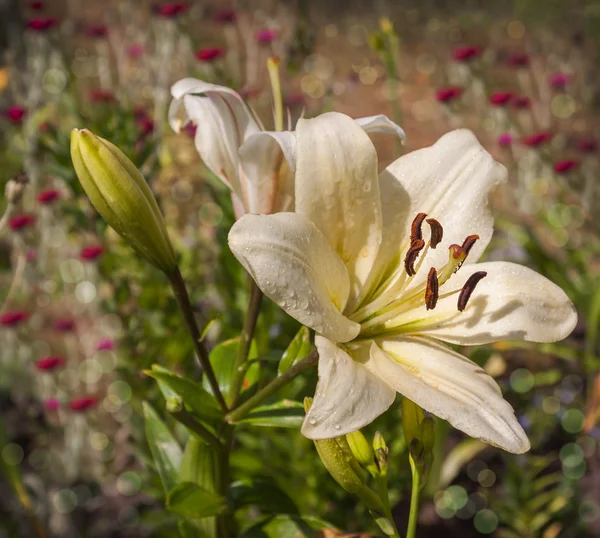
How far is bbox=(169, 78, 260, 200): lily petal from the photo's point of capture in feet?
2.25

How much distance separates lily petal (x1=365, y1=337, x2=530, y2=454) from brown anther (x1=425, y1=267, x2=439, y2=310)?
0.15ft

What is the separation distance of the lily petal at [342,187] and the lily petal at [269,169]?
0.7 inches

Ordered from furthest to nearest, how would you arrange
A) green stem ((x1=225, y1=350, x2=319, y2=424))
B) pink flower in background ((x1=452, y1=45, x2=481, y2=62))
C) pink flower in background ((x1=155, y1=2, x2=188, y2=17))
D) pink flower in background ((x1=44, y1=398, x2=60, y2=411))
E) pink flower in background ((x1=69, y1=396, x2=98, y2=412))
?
pink flower in background ((x1=452, y1=45, x2=481, y2=62))
pink flower in background ((x1=155, y1=2, x2=188, y2=17))
pink flower in background ((x1=44, y1=398, x2=60, y2=411))
pink flower in background ((x1=69, y1=396, x2=98, y2=412))
green stem ((x1=225, y1=350, x2=319, y2=424))

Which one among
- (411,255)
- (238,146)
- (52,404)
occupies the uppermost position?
(238,146)

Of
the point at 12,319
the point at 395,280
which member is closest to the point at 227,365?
the point at 395,280

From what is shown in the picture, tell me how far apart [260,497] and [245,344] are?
23 cm

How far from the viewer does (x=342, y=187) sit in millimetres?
678

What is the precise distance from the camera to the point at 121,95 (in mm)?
1543

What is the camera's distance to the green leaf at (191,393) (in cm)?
70

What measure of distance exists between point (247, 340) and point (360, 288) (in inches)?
5.2

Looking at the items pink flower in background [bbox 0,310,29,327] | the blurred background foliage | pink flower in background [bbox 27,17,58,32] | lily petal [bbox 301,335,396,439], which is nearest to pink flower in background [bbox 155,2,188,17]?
the blurred background foliage

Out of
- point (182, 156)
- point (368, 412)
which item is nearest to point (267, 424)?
point (368, 412)

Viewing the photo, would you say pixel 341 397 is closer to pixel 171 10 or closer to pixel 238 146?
pixel 238 146

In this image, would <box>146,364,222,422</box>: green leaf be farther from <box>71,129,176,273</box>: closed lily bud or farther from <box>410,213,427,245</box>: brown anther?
<box>410,213,427,245</box>: brown anther
